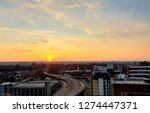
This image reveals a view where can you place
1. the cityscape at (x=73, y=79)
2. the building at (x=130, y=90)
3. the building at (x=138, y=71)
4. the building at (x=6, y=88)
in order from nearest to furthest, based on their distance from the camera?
the building at (x=130, y=90) < the cityscape at (x=73, y=79) < the building at (x=6, y=88) < the building at (x=138, y=71)

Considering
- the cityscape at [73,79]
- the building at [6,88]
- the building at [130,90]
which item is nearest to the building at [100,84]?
the cityscape at [73,79]

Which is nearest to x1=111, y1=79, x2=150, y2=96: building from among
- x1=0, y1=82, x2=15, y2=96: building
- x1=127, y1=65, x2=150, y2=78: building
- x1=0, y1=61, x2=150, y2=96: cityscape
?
x1=0, y1=61, x2=150, y2=96: cityscape

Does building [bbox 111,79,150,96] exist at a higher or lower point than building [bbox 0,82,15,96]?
higher

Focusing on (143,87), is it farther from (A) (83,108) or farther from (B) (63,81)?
(B) (63,81)

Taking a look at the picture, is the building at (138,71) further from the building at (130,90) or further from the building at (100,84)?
the building at (130,90)

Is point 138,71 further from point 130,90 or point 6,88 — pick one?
point 130,90

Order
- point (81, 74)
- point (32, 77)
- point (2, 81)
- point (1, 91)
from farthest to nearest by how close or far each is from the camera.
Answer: point (81, 74)
point (32, 77)
point (2, 81)
point (1, 91)

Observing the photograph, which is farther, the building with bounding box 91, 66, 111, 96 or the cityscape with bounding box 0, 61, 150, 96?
the building with bounding box 91, 66, 111, 96

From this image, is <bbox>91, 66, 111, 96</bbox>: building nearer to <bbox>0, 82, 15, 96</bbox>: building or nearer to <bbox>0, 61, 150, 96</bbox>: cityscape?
<bbox>0, 61, 150, 96</bbox>: cityscape

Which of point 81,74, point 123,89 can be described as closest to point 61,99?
point 123,89
